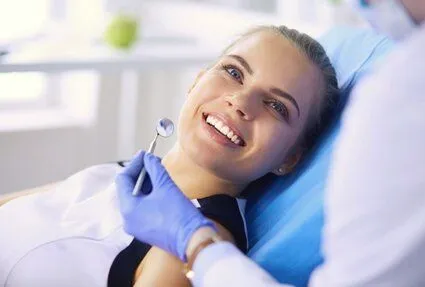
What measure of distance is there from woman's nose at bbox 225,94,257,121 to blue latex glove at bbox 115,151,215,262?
0.16 metres

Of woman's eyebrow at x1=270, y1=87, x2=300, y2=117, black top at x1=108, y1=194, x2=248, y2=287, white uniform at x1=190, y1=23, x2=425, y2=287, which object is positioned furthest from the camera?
woman's eyebrow at x1=270, y1=87, x2=300, y2=117

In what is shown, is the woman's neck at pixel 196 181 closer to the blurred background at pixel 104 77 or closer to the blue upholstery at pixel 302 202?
the blue upholstery at pixel 302 202

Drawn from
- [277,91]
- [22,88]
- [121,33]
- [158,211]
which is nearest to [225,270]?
[158,211]

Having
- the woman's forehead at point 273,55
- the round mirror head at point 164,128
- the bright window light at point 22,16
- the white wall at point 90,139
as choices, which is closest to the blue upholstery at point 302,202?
the woman's forehead at point 273,55

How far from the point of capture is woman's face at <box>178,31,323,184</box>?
126cm

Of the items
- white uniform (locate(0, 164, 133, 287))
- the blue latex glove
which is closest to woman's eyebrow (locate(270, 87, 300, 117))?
the blue latex glove

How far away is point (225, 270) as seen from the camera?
981 millimetres

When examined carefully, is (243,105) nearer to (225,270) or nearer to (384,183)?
(225,270)

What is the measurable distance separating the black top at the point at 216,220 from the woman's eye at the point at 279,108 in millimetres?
178

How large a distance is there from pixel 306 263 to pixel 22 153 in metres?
1.74

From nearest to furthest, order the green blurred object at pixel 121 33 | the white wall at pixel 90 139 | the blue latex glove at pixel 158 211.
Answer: the blue latex glove at pixel 158 211 < the green blurred object at pixel 121 33 < the white wall at pixel 90 139

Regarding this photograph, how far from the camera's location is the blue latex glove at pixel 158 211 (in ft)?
3.56

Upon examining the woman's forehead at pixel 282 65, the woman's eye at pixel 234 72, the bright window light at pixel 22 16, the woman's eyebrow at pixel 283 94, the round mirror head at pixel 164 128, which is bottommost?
the bright window light at pixel 22 16

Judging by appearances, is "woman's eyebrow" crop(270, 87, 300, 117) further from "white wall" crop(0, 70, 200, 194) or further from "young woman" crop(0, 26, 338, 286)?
"white wall" crop(0, 70, 200, 194)
